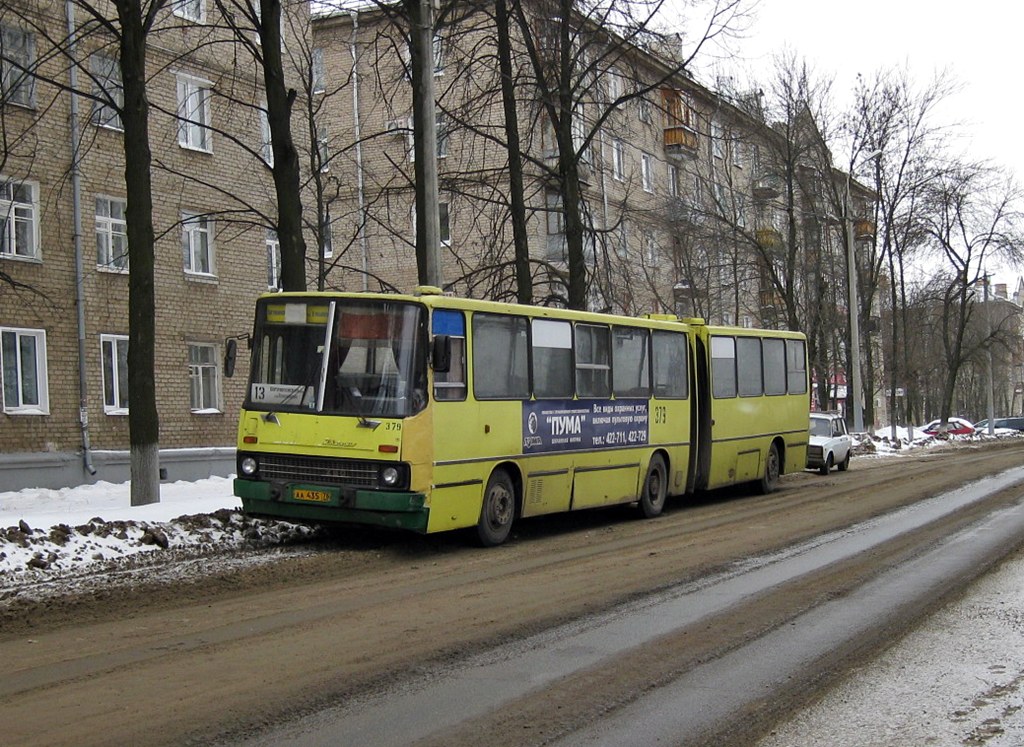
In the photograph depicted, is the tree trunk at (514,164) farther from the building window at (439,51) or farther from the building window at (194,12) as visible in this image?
the building window at (194,12)

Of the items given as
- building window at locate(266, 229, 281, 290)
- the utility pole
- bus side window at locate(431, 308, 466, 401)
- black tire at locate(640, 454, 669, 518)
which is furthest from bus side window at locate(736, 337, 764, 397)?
building window at locate(266, 229, 281, 290)

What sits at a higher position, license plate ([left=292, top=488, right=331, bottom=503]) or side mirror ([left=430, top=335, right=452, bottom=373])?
side mirror ([left=430, top=335, right=452, bottom=373])

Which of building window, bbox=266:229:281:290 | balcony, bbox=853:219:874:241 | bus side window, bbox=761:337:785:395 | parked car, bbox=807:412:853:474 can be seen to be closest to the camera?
bus side window, bbox=761:337:785:395

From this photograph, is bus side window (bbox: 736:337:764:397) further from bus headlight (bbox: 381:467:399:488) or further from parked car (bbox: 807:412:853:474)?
bus headlight (bbox: 381:467:399:488)

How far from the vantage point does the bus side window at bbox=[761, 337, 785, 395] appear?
22.7m

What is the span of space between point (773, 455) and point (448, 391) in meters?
11.6

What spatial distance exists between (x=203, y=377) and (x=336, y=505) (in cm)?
1712

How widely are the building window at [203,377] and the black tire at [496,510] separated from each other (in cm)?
1560

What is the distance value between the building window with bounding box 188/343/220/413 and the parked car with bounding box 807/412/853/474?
14392 millimetres

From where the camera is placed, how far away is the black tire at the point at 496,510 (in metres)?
14.0

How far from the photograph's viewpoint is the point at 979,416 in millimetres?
116125

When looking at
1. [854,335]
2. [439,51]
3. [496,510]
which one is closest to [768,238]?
[854,335]

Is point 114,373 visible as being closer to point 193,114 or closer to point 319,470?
point 193,114

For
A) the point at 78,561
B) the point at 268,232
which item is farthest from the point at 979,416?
the point at 78,561
